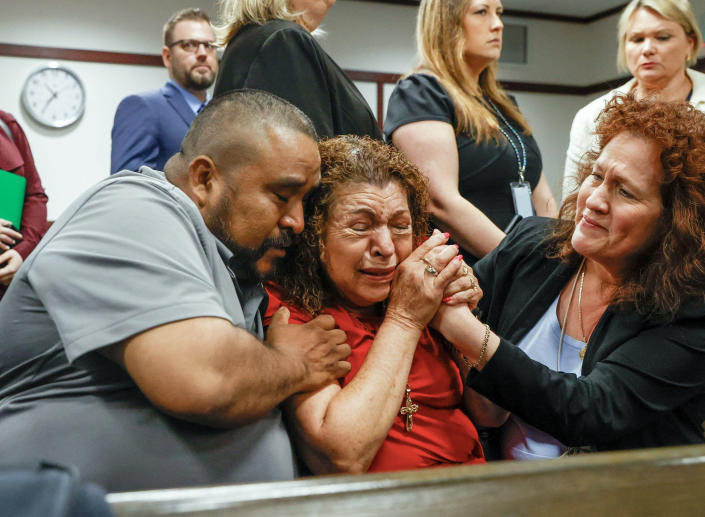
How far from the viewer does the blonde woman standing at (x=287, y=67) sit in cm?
166

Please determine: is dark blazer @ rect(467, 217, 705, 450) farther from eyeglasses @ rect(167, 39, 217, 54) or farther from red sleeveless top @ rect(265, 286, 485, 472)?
eyeglasses @ rect(167, 39, 217, 54)

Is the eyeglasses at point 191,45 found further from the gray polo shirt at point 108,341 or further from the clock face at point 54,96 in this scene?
the clock face at point 54,96

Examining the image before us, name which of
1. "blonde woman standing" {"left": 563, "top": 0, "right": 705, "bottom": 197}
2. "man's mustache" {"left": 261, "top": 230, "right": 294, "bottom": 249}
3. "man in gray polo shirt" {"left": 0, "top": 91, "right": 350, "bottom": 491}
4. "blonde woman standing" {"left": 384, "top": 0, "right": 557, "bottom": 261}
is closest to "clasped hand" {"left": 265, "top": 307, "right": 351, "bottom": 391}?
"man in gray polo shirt" {"left": 0, "top": 91, "right": 350, "bottom": 491}

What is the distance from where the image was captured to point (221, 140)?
1298mm

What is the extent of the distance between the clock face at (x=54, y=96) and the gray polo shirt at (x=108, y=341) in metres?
4.94

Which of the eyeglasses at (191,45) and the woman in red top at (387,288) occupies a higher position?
the eyeglasses at (191,45)

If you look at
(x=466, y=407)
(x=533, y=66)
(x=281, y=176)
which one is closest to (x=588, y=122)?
(x=466, y=407)

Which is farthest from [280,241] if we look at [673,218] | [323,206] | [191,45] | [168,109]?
[191,45]

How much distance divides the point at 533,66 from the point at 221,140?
6.41 metres

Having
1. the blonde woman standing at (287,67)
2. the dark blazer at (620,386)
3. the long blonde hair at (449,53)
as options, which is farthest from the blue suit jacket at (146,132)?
the dark blazer at (620,386)

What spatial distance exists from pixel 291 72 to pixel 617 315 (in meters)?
0.88

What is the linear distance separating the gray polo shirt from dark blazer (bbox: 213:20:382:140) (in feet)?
1.88

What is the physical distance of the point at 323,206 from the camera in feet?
4.90

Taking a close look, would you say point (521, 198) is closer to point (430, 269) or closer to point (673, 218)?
point (673, 218)
